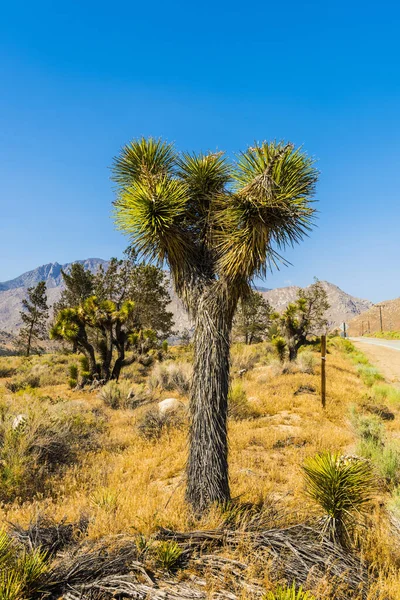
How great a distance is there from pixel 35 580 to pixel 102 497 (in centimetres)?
169

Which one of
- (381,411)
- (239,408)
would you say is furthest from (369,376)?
(239,408)

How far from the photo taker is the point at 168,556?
3.04m

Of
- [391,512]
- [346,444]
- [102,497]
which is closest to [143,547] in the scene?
[102,497]

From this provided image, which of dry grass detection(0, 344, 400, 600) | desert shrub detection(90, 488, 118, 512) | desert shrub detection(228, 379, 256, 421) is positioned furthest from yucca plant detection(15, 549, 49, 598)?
desert shrub detection(228, 379, 256, 421)

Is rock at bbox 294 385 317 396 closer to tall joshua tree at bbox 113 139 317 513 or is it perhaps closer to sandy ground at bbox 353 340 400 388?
sandy ground at bbox 353 340 400 388

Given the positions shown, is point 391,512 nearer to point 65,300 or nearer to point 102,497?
point 102,497

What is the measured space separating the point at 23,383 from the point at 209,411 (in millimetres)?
14831

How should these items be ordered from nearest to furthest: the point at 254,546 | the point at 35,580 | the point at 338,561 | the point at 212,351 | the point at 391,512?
the point at 35,580 < the point at 338,561 < the point at 254,546 < the point at 391,512 < the point at 212,351

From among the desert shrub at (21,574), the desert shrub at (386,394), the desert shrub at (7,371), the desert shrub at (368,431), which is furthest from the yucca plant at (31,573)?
the desert shrub at (7,371)

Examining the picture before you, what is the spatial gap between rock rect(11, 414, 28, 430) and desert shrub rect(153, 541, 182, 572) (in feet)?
14.5

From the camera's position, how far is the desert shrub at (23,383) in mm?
15094

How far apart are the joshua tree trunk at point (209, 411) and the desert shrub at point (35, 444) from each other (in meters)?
3.00

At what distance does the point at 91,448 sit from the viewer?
7164 millimetres

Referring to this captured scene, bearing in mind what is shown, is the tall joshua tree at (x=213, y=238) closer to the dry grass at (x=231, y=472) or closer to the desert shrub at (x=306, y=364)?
the dry grass at (x=231, y=472)
